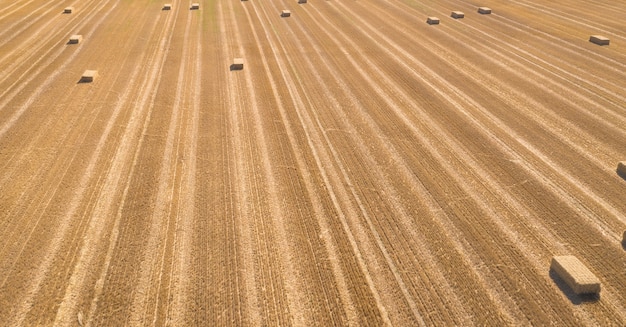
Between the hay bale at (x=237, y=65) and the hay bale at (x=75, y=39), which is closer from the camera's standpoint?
the hay bale at (x=237, y=65)

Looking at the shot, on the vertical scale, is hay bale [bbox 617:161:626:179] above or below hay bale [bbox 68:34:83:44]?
below

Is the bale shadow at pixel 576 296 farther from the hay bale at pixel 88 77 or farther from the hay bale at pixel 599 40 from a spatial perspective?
the hay bale at pixel 599 40

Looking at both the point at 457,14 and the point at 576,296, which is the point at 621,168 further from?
the point at 457,14

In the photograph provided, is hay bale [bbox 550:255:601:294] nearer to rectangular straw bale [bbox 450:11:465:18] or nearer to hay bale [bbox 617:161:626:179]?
hay bale [bbox 617:161:626:179]

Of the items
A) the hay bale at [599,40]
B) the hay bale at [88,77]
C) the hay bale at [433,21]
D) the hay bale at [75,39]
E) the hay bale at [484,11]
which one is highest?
the hay bale at [484,11]

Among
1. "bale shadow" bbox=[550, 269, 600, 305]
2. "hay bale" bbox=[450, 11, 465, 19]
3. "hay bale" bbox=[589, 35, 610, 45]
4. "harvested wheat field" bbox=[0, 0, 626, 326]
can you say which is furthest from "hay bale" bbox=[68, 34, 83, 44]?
"hay bale" bbox=[589, 35, 610, 45]

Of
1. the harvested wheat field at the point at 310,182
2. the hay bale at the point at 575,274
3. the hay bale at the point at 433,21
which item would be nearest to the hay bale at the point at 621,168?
the harvested wheat field at the point at 310,182
